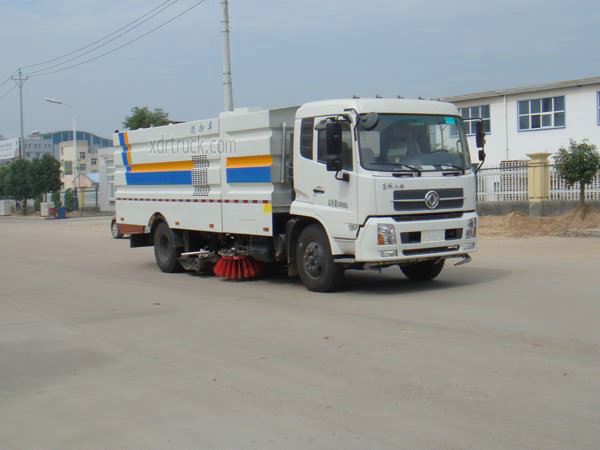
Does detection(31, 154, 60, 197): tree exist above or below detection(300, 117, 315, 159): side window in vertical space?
above

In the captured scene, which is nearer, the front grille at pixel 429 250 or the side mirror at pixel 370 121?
the side mirror at pixel 370 121

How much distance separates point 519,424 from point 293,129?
25.3 feet

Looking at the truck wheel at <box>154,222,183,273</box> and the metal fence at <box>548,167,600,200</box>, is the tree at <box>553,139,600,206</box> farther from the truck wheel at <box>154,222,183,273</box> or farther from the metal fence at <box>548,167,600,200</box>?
the truck wheel at <box>154,222,183,273</box>

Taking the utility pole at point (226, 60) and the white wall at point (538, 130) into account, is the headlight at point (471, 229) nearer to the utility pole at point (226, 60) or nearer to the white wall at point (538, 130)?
the utility pole at point (226, 60)

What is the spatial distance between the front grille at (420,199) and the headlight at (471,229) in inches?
15.9

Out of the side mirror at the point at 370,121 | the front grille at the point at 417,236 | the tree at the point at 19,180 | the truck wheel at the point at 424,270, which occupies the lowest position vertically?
the truck wheel at the point at 424,270

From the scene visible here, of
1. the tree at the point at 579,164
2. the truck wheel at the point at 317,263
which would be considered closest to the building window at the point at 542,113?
the tree at the point at 579,164

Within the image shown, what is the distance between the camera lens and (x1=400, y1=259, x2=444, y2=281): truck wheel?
1225 cm

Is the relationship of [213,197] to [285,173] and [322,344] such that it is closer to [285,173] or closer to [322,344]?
[285,173]

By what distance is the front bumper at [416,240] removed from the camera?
10453 mm

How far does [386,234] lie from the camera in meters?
10.4

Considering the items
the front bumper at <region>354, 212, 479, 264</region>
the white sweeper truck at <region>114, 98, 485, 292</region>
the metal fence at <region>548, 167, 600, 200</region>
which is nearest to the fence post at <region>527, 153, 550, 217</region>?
the metal fence at <region>548, 167, 600, 200</region>

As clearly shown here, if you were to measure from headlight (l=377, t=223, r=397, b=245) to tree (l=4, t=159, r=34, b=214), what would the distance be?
183 feet

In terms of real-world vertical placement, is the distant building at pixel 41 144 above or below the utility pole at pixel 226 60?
above
